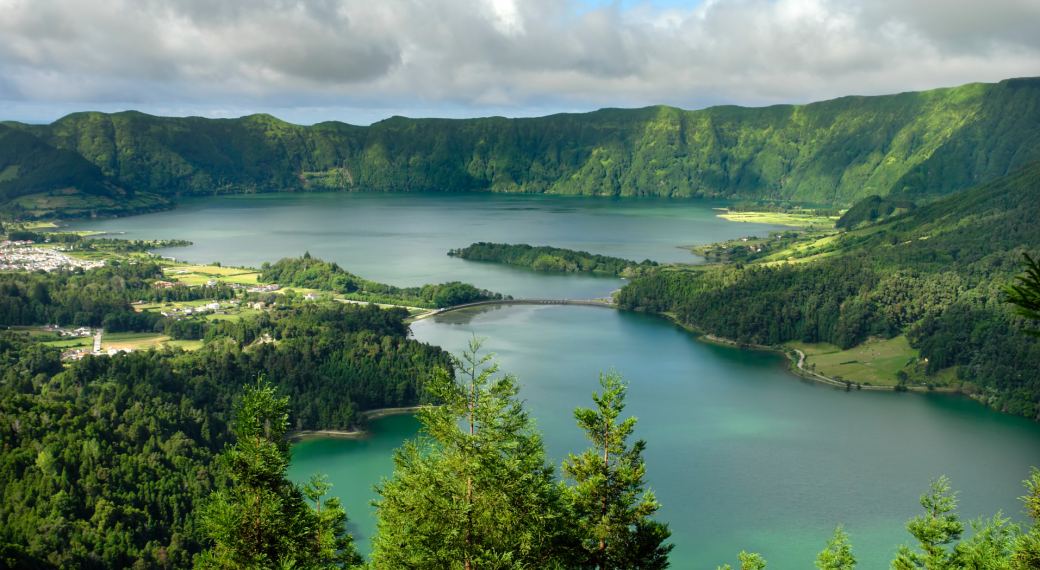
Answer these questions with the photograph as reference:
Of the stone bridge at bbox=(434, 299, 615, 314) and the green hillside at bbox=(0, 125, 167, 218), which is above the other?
the green hillside at bbox=(0, 125, 167, 218)

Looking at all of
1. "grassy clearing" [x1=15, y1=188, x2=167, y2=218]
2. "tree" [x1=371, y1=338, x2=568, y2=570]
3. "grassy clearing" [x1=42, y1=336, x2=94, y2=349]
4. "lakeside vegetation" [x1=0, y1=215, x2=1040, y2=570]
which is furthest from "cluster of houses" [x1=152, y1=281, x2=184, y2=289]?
"grassy clearing" [x1=15, y1=188, x2=167, y2=218]

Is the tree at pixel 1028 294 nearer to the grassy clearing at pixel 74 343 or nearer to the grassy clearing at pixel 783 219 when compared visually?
the grassy clearing at pixel 74 343

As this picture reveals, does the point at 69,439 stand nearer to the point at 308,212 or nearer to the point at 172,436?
the point at 172,436

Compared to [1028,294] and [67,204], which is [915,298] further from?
[67,204]

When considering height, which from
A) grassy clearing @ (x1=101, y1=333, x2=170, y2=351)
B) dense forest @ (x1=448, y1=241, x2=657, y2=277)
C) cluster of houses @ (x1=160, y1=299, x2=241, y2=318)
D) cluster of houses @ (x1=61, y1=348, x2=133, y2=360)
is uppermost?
dense forest @ (x1=448, y1=241, x2=657, y2=277)

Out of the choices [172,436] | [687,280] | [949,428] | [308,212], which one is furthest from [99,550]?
[308,212]

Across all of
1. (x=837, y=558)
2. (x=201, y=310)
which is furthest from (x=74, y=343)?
(x=837, y=558)

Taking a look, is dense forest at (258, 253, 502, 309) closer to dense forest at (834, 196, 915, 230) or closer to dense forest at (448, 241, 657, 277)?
dense forest at (448, 241, 657, 277)
